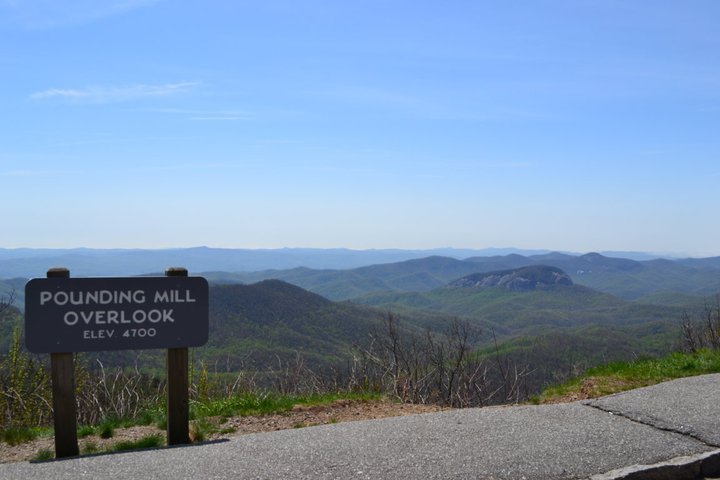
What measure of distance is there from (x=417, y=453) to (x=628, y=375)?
178 inches

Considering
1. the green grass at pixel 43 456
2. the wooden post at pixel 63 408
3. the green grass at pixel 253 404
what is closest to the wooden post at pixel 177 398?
the wooden post at pixel 63 408

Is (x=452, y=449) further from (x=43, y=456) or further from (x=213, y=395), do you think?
(x=213, y=395)

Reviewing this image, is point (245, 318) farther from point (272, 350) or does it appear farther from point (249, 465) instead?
point (249, 465)

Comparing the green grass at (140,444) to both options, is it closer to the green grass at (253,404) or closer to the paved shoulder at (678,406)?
the green grass at (253,404)

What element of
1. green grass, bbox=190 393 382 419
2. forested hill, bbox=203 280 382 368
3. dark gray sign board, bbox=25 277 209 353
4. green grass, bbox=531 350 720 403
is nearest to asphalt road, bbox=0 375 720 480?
dark gray sign board, bbox=25 277 209 353

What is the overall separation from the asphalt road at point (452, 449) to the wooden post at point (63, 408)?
373 mm

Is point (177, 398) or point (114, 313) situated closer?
point (114, 313)

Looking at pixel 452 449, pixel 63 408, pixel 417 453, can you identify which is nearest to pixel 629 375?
pixel 452 449

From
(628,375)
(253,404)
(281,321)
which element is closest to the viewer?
(253,404)

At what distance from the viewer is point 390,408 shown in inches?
356

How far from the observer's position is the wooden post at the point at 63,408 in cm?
670

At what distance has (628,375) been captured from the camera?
9648 millimetres

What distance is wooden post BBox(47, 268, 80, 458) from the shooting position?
6703 millimetres

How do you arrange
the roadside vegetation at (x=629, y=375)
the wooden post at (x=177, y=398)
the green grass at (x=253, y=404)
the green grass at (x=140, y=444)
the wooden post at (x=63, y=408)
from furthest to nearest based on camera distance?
the roadside vegetation at (x=629, y=375) < the green grass at (x=253, y=404) < the wooden post at (x=177, y=398) < the green grass at (x=140, y=444) < the wooden post at (x=63, y=408)
